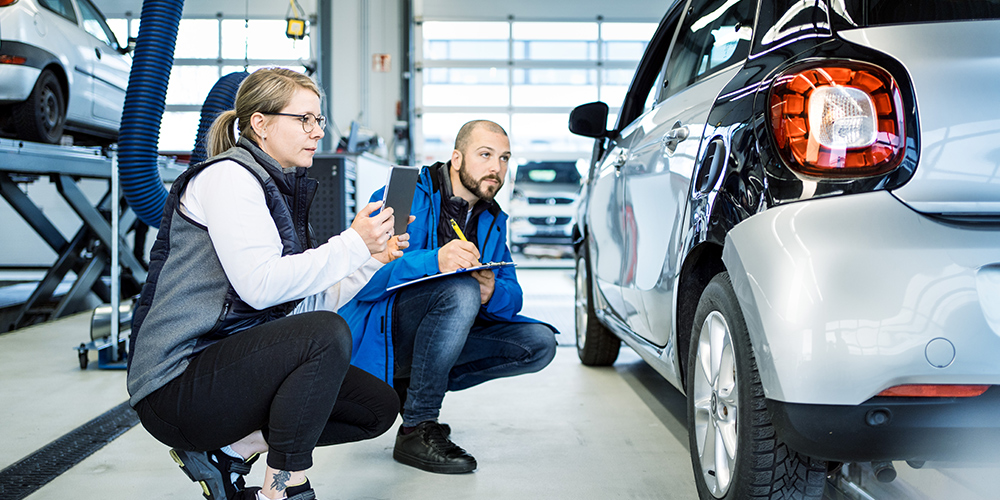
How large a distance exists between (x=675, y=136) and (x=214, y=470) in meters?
1.34

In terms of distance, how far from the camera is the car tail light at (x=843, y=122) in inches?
49.4

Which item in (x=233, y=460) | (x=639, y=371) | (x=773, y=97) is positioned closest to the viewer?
(x=773, y=97)

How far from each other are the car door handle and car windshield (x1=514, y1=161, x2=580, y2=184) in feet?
29.9

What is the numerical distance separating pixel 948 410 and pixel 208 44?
A: 12.2m

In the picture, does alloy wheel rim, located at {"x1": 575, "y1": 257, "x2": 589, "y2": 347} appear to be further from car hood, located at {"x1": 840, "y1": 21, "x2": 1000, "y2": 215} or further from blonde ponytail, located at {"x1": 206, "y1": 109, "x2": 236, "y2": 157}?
car hood, located at {"x1": 840, "y1": 21, "x2": 1000, "y2": 215}

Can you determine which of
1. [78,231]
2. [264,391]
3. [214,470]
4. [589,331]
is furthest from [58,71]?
[264,391]

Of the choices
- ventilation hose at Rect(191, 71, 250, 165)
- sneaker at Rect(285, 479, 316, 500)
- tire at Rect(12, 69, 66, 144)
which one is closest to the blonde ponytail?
sneaker at Rect(285, 479, 316, 500)

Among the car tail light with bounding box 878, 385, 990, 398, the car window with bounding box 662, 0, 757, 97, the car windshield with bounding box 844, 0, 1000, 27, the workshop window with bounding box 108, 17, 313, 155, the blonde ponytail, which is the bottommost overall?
the car tail light with bounding box 878, 385, 990, 398

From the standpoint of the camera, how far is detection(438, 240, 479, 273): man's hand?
7.01 ft

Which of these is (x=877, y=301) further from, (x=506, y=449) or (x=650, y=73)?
(x=650, y=73)

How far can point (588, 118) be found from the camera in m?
2.94

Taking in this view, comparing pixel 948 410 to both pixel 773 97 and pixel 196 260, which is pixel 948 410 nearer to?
pixel 773 97

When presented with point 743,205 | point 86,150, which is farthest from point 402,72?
point 743,205

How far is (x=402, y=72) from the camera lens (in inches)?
472
